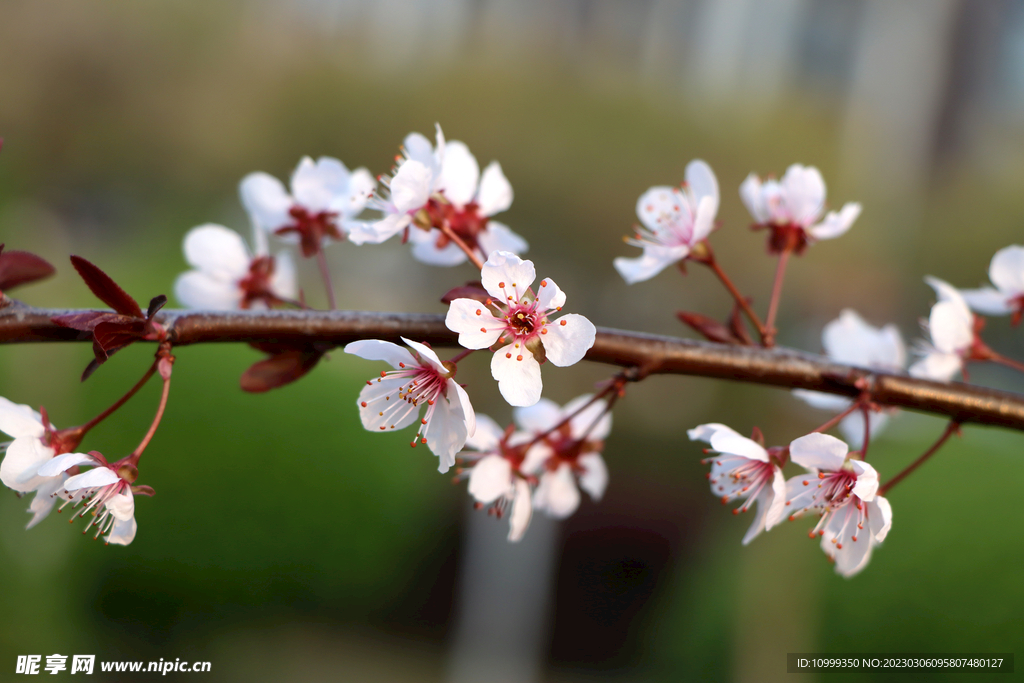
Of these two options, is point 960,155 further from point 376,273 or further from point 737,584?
point 737,584

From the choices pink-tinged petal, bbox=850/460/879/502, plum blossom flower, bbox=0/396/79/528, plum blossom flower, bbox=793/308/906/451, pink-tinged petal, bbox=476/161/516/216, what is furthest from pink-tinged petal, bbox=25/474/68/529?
plum blossom flower, bbox=793/308/906/451

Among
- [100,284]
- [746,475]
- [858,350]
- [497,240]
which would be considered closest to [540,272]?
[858,350]

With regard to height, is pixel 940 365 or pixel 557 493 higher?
pixel 940 365

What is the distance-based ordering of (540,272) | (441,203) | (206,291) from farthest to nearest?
Answer: (540,272) → (206,291) → (441,203)

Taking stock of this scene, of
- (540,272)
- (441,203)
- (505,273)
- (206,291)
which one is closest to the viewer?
(505,273)

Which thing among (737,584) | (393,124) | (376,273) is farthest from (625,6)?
(737,584)

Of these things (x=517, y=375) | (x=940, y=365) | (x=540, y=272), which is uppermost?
(x=540, y=272)

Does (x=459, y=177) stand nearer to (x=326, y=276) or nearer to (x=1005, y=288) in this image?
(x=326, y=276)
